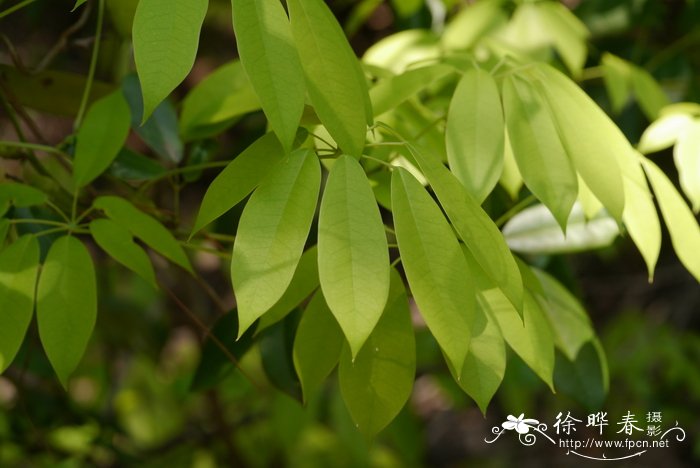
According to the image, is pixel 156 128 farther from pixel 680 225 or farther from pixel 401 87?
pixel 680 225

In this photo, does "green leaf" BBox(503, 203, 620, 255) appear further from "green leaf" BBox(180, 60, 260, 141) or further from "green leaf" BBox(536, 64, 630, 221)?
"green leaf" BBox(180, 60, 260, 141)

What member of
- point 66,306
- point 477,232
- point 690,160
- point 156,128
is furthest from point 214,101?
point 690,160

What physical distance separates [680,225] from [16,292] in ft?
2.21

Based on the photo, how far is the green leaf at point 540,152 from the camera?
2.36 ft

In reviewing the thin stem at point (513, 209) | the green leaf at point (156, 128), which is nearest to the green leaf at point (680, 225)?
the thin stem at point (513, 209)

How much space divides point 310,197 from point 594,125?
1.09 ft

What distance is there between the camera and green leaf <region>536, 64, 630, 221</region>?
723 millimetres

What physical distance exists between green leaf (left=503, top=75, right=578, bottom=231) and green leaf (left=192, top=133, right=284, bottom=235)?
24 centimetres

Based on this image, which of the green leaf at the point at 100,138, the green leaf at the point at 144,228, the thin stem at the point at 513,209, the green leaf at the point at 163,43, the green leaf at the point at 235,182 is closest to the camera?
the green leaf at the point at 163,43

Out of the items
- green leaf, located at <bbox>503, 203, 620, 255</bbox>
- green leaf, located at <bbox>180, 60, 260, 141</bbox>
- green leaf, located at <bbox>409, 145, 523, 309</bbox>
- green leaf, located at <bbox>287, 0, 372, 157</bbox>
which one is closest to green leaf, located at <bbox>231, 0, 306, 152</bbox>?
green leaf, located at <bbox>287, 0, 372, 157</bbox>

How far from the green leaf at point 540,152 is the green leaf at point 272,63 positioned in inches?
10.1

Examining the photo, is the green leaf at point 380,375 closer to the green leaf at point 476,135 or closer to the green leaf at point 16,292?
the green leaf at point 476,135

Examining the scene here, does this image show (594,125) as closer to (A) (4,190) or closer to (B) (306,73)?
(B) (306,73)

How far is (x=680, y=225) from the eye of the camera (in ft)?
2.70
